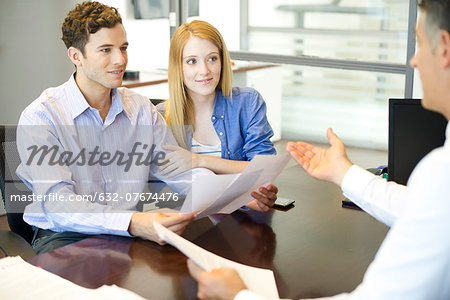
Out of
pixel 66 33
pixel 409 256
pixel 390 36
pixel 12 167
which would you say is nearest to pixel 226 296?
pixel 409 256

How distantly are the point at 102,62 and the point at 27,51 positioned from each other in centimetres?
220

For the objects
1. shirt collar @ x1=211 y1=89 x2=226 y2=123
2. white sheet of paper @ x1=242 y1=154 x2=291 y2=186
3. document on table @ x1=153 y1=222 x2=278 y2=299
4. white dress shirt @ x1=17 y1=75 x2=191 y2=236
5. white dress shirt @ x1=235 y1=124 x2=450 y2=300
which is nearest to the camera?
white dress shirt @ x1=235 y1=124 x2=450 y2=300

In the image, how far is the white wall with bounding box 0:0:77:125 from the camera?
3906 millimetres

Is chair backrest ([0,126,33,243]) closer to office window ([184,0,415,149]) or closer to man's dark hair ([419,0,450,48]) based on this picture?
man's dark hair ([419,0,450,48])

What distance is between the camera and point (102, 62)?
6.86ft

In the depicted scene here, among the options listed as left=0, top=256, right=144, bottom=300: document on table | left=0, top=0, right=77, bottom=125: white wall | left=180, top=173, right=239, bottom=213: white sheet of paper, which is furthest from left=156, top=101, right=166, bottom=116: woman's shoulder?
left=0, top=0, right=77, bottom=125: white wall

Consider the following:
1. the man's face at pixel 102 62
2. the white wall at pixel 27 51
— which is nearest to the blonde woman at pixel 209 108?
the man's face at pixel 102 62

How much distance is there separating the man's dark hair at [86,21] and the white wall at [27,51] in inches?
78.4

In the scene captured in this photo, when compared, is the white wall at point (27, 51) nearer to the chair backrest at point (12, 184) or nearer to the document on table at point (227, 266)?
the chair backrest at point (12, 184)

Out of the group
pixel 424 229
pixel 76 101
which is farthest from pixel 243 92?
pixel 424 229

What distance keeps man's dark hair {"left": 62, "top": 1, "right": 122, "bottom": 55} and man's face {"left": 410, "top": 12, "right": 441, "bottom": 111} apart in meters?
1.34

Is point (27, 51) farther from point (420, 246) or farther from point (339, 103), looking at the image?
point (420, 246)

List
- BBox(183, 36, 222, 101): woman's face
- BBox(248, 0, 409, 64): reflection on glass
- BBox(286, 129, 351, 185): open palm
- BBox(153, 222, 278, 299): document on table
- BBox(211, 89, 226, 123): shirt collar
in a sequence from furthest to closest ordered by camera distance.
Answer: BBox(248, 0, 409, 64): reflection on glass, BBox(211, 89, 226, 123): shirt collar, BBox(183, 36, 222, 101): woman's face, BBox(286, 129, 351, 185): open palm, BBox(153, 222, 278, 299): document on table

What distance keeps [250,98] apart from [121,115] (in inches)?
24.4
